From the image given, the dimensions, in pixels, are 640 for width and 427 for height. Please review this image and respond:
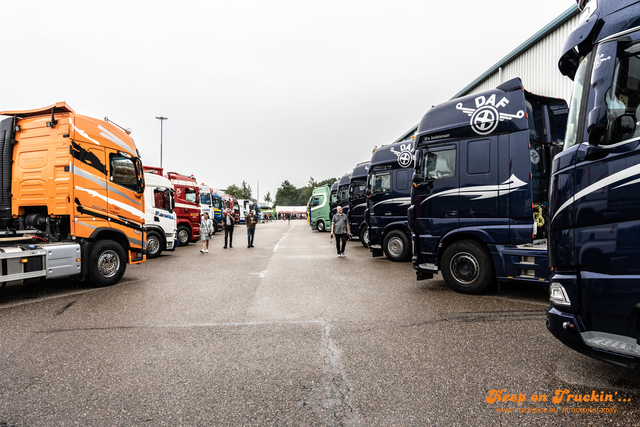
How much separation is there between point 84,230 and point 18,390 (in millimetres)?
4861

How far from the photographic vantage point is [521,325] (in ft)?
15.2

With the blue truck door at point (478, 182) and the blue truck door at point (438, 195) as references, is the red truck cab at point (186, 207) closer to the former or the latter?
the blue truck door at point (438, 195)

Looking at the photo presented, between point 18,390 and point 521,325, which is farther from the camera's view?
point 521,325

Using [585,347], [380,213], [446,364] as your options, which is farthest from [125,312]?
[380,213]

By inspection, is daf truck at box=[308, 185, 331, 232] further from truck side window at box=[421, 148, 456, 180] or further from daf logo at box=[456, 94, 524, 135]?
daf logo at box=[456, 94, 524, 135]

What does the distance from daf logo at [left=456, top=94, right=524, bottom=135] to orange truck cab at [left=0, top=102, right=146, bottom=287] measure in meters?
7.14

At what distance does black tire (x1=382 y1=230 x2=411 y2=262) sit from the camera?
438 inches

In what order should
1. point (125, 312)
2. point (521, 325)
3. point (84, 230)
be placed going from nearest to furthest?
point (521, 325), point (125, 312), point (84, 230)

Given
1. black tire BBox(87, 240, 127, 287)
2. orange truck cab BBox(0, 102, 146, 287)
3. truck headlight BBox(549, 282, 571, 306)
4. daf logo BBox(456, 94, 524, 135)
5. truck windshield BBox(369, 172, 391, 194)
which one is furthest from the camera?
truck windshield BBox(369, 172, 391, 194)

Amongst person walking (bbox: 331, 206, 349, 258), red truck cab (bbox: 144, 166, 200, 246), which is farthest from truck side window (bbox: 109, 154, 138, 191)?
red truck cab (bbox: 144, 166, 200, 246)

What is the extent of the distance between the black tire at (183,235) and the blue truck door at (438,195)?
1297cm

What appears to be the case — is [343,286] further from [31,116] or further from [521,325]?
[31,116]

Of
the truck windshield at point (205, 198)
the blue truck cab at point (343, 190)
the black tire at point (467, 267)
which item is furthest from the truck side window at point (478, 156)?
the truck windshield at point (205, 198)

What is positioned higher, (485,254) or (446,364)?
(485,254)
